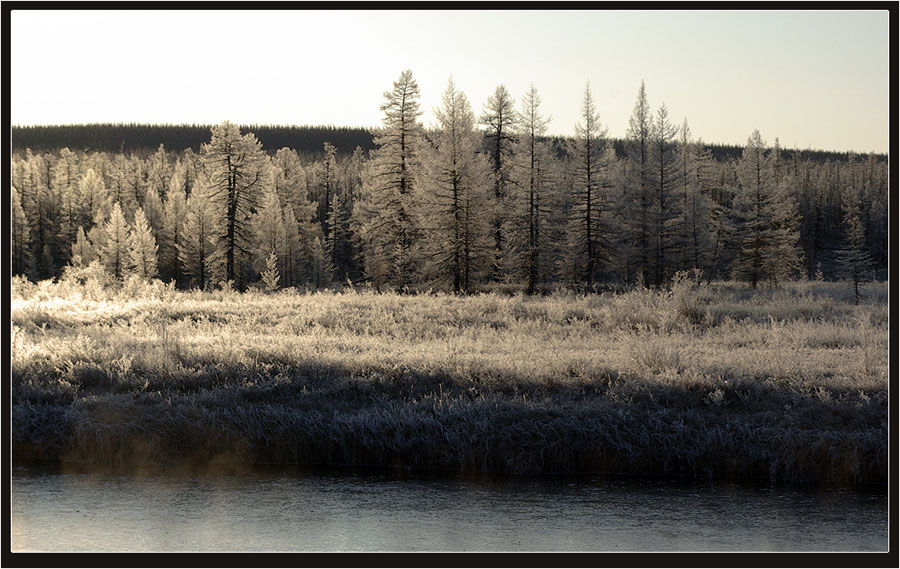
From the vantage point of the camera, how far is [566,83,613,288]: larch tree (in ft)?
152

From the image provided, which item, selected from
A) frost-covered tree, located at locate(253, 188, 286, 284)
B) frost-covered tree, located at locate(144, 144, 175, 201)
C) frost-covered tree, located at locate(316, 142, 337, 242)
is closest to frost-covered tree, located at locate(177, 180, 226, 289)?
frost-covered tree, located at locate(253, 188, 286, 284)

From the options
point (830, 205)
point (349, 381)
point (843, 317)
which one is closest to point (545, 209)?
point (843, 317)

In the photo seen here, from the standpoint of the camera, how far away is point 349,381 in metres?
13.9

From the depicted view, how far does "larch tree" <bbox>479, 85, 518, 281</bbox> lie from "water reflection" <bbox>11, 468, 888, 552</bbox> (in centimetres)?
3597

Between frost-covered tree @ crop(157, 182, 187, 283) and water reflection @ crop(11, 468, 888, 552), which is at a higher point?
frost-covered tree @ crop(157, 182, 187, 283)

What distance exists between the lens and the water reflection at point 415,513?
8.89 meters

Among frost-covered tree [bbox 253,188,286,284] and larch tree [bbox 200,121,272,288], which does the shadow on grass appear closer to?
larch tree [bbox 200,121,272,288]

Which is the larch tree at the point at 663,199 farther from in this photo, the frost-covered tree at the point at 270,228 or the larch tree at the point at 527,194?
the frost-covered tree at the point at 270,228

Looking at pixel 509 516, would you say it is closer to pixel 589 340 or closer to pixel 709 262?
pixel 589 340

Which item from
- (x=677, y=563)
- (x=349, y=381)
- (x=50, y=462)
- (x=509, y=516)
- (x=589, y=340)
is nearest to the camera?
(x=677, y=563)

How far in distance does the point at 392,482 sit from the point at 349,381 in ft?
9.48

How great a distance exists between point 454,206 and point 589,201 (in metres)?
11.8

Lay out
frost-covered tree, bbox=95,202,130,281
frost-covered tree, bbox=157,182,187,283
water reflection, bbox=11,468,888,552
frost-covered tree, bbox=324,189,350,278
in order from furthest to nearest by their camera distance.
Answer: frost-covered tree, bbox=324,189,350,278, frost-covered tree, bbox=157,182,187,283, frost-covered tree, bbox=95,202,130,281, water reflection, bbox=11,468,888,552

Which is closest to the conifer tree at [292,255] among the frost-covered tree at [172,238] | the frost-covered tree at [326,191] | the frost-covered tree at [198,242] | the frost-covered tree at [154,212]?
the frost-covered tree at [198,242]
